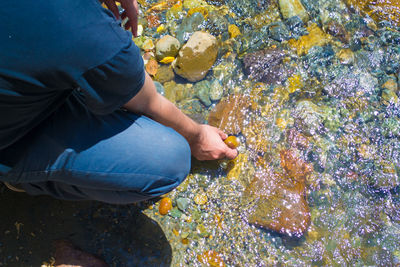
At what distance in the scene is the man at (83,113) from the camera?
0.85m

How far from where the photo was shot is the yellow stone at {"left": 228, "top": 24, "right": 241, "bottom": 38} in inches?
107

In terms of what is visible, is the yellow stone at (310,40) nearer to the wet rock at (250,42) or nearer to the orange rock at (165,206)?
the wet rock at (250,42)

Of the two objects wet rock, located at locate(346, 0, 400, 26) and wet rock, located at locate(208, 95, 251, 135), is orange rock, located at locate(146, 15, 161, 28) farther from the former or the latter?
wet rock, located at locate(346, 0, 400, 26)

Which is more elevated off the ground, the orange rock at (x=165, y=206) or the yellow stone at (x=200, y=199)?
the orange rock at (x=165, y=206)

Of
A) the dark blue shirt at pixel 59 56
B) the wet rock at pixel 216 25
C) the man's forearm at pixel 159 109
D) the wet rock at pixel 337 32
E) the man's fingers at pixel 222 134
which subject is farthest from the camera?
the wet rock at pixel 337 32

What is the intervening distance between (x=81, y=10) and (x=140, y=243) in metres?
1.45

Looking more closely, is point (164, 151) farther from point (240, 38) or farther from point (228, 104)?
point (240, 38)

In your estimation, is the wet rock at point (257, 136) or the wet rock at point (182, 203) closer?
the wet rock at point (182, 203)

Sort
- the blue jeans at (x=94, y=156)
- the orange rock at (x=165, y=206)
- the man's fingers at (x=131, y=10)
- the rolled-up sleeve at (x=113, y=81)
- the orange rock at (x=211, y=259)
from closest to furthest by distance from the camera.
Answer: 1. the rolled-up sleeve at (x=113, y=81)
2. the blue jeans at (x=94, y=156)
3. the man's fingers at (x=131, y=10)
4. the orange rock at (x=211, y=259)
5. the orange rock at (x=165, y=206)

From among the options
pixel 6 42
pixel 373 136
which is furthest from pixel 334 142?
pixel 6 42

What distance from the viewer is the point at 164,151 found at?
5.05 feet

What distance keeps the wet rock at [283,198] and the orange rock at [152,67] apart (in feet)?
3.71

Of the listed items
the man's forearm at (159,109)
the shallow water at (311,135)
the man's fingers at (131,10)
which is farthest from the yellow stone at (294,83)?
the man's fingers at (131,10)

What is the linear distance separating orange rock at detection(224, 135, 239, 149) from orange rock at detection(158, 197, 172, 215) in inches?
22.6
